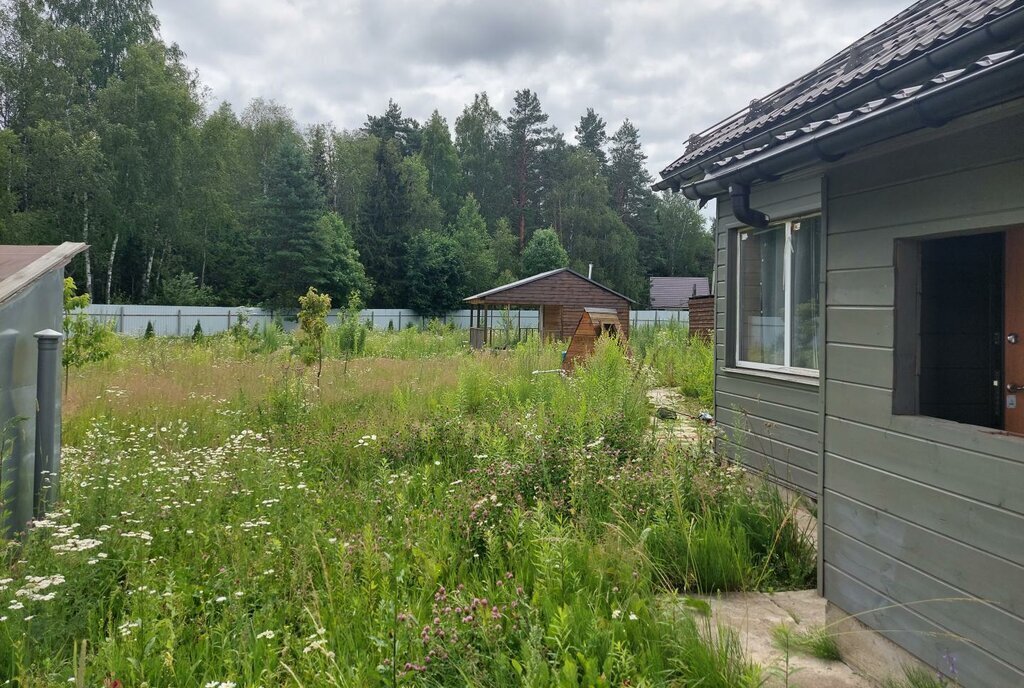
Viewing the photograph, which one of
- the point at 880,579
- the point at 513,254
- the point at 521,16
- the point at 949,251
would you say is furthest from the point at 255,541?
the point at 513,254

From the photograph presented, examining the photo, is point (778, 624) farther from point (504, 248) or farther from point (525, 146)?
point (525, 146)

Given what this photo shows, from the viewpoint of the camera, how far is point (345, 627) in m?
3.10

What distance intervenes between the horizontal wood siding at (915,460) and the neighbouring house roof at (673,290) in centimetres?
4093

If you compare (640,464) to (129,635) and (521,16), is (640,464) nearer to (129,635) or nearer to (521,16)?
(129,635)

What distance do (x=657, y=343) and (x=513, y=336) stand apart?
11.6ft

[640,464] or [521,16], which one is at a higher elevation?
[521,16]

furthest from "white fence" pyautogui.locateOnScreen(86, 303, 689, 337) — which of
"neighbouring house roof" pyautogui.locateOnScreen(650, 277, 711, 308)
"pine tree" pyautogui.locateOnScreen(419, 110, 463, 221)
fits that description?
"pine tree" pyautogui.locateOnScreen(419, 110, 463, 221)

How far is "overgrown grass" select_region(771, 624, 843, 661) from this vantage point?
2990mm

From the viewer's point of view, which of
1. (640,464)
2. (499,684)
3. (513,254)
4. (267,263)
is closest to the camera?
(499,684)

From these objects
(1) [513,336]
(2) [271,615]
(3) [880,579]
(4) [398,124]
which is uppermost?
(4) [398,124]

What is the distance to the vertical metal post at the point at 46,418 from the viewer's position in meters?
4.02

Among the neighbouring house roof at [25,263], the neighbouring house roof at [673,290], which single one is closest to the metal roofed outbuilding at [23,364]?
the neighbouring house roof at [25,263]

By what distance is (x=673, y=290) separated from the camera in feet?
150

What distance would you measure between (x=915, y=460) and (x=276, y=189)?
128ft
